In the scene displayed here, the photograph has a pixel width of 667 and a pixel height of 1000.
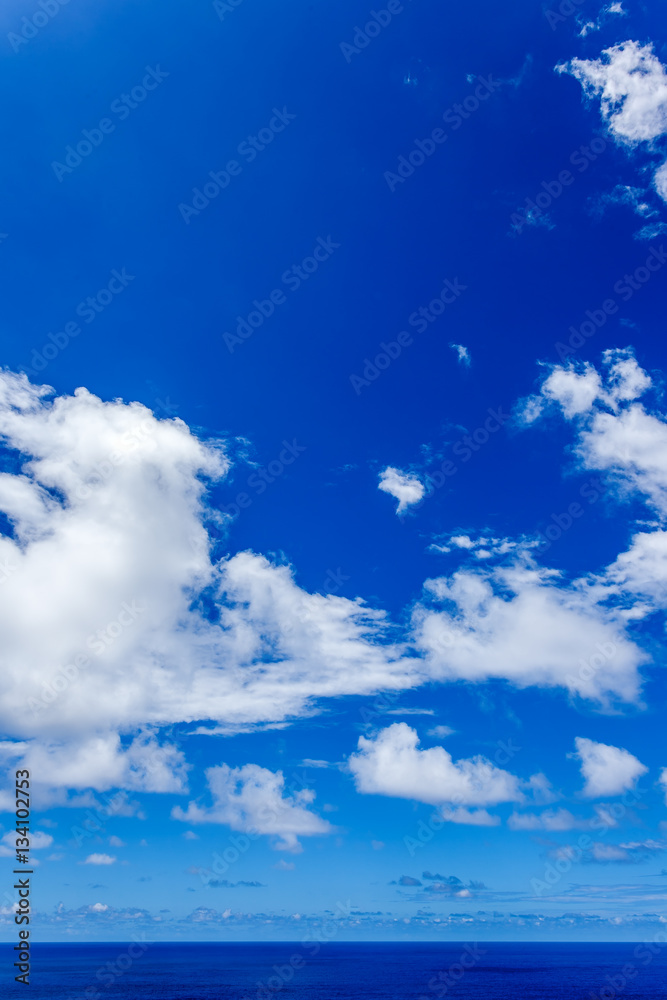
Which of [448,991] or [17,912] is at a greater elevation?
[17,912]

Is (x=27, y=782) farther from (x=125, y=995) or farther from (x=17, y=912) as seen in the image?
(x=125, y=995)

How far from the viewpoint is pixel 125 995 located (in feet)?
499

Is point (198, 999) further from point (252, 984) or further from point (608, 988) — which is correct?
point (608, 988)

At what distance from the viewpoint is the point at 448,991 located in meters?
167

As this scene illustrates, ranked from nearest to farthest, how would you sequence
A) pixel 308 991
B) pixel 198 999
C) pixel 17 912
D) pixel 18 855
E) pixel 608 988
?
pixel 18 855 → pixel 17 912 → pixel 198 999 → pixel 308 991 → pixel 608 988

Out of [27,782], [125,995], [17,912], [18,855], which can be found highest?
[27,782]

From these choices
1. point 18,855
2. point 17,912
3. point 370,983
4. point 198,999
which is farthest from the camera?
point 370,983

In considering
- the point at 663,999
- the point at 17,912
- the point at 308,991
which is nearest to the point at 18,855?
the point at 17,912

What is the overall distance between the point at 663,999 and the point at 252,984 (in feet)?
395

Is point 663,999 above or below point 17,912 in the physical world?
below

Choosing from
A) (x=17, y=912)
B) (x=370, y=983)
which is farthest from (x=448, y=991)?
(x=17, y=912)

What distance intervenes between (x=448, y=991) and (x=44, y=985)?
122 m

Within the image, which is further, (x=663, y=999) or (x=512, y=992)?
(x=512, y=992)

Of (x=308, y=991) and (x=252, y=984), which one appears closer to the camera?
(x=308, y=991)
